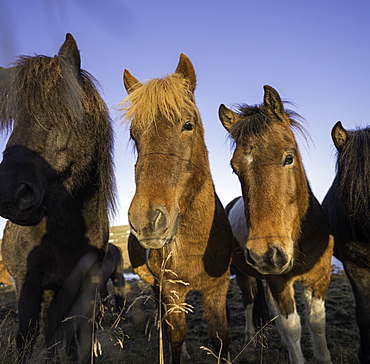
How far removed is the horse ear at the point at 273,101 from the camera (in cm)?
343

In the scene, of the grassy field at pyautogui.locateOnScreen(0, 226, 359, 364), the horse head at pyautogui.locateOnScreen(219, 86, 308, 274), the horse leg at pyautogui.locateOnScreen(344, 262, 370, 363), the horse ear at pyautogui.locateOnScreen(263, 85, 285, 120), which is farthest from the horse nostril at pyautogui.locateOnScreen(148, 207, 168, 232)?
the horse leg at pyautogui.locateOnScreen(344, 262, 370, 363)

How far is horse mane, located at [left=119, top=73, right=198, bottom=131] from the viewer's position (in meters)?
2.99

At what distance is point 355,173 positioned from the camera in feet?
11.0

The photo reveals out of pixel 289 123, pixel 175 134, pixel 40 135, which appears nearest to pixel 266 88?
pixel 289 123

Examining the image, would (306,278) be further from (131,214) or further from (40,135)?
(40,135)

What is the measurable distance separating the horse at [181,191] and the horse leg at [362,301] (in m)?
1.44

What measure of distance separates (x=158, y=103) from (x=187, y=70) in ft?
2.18

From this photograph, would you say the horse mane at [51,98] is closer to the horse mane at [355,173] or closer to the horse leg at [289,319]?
the horse leg at [289,319]

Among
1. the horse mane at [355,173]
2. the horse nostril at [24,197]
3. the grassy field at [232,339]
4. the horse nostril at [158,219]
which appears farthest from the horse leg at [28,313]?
the horse mane at [355,173]

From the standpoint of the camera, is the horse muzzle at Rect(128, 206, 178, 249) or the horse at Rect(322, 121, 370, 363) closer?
the horse muzzle at Rect(128, 206, 178, 249)

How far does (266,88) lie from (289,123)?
49 cm

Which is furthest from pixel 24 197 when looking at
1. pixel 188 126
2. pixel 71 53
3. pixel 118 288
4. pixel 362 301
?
pixel 118 288

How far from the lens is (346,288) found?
7949mm

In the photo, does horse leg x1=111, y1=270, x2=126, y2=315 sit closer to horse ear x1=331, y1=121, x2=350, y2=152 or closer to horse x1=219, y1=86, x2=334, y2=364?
horse x1=219, y1=86, x2=334, y2=364
